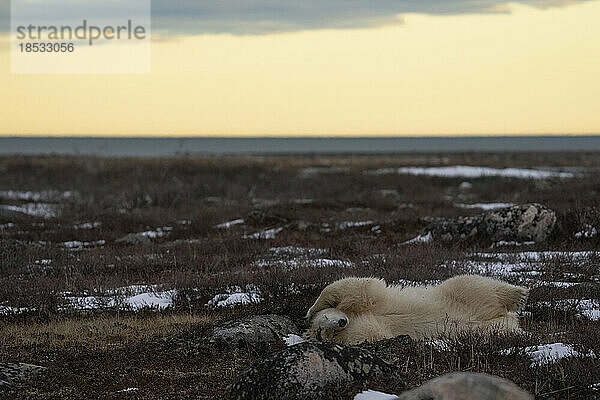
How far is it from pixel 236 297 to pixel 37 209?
1720cm

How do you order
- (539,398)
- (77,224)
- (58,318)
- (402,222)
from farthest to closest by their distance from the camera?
(77,224)
(402,222)
(58,318)
(539,398)

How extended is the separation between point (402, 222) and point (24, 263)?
347 inches

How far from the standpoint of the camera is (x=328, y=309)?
6930mm

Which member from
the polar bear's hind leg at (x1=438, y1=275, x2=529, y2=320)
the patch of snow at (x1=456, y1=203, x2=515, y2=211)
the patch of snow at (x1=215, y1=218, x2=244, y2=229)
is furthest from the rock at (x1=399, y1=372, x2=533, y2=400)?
the patch of snow at (x1=456, y1=203, x2=515, y2=211)

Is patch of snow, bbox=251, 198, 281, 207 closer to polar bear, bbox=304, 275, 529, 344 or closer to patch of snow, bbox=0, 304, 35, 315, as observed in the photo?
patch of snow, bbox=0, 304, 35, 315

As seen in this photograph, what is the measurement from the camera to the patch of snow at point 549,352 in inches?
239

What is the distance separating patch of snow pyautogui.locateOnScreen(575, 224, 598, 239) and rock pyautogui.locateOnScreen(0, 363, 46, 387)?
11.2m

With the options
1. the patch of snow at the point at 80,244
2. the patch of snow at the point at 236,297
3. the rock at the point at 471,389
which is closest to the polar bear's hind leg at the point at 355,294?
the rock at the point at 471,389

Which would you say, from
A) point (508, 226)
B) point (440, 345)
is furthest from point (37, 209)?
point (440, 345)

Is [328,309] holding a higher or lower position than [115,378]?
higher

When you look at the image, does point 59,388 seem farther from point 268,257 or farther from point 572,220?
point 572,220

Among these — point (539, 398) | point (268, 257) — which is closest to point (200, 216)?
point (268, 257)

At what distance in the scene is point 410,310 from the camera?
6953 millimetres

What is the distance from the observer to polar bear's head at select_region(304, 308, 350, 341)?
6578 mm
